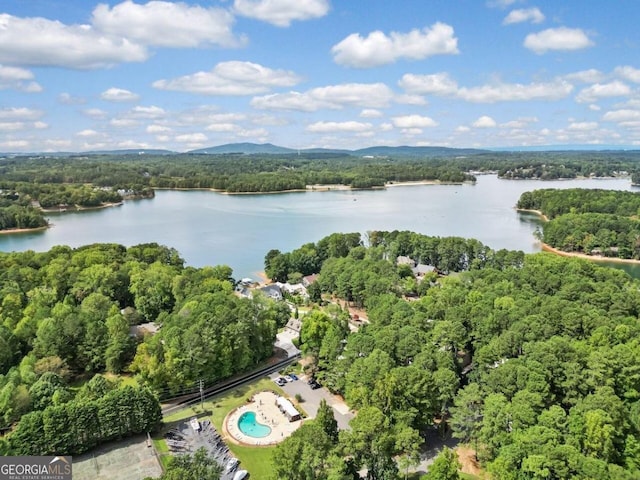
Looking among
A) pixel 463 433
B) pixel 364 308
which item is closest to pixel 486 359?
pixel 463 433

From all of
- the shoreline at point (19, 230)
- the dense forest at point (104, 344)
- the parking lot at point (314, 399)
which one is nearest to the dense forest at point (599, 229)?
the dense forest at point (104, 344)

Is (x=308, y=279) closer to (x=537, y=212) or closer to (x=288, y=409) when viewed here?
(x=288, y=409)

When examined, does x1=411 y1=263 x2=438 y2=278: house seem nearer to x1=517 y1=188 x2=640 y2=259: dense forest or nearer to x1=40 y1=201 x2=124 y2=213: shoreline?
x1=517 y1=188 x2=640 y2=259: dense forest

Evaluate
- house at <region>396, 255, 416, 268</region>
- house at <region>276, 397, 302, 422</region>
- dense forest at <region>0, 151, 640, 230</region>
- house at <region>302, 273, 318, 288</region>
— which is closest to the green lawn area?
house at <region>276, 397, 302, 422</region>

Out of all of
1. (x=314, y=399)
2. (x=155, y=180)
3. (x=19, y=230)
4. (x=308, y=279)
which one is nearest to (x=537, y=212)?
(x=308, y=279)

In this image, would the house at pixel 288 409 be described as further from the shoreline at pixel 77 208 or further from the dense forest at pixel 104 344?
the shoreline at pixel 77 208

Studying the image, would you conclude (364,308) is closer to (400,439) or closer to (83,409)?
(400,439)
